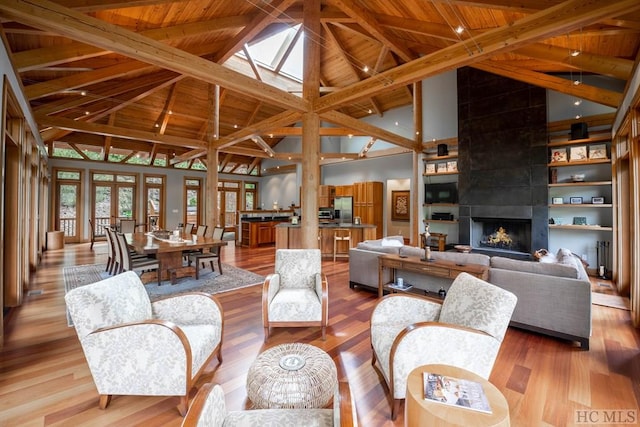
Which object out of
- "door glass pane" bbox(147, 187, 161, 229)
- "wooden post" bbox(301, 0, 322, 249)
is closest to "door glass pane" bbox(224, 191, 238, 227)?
"door glass pane" bbox(147, 187, 161, 229)

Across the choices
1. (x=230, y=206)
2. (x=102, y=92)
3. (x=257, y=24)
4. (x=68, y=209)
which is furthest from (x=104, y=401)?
(x=230, y=206)

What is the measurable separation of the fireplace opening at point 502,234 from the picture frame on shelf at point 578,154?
1.47 meters

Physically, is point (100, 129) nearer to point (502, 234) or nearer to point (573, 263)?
point (573, 263)

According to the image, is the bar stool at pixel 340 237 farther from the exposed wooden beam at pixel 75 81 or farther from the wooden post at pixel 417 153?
the exposed wooden beam at pixel 75 81

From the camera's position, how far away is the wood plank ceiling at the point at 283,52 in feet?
8.78

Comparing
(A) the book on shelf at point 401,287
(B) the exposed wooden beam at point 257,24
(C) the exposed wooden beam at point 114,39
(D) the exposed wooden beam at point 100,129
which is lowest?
(A) the book on shelf at point 401,287

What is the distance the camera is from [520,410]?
5.97 feet

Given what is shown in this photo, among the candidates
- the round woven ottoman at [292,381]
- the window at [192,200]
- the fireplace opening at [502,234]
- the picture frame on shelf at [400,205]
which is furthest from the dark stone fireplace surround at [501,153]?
the window at [192,200]

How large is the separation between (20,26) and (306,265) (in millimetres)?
4410

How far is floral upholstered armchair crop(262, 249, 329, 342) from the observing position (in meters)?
2.73

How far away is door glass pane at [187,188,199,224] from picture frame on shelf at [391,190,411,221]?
871 centimetres

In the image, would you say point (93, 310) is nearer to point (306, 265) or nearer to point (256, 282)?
point (306, 265)

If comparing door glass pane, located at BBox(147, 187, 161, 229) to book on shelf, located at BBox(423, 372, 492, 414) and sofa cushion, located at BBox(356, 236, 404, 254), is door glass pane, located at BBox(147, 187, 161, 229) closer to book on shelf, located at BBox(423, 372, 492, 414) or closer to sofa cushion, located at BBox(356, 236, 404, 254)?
sofa cushion, located at BBox(356, 236, 404, 254)

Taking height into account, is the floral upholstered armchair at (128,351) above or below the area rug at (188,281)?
above
